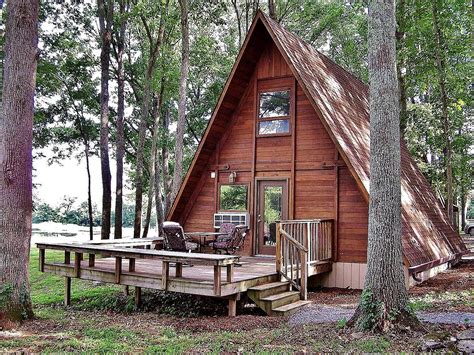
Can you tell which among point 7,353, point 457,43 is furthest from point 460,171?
point 7,353

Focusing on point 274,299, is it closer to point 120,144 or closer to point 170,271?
point 170,271

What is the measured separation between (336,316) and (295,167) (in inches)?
193

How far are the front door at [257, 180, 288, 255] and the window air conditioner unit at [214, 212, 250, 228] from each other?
339 mm

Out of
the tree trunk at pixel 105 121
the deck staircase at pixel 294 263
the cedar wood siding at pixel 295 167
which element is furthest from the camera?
the tree trunk at pixel 105 121

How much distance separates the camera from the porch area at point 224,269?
7066 millimetres

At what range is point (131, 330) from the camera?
20.9 ft

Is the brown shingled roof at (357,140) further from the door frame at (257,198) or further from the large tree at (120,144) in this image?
the large tree at (120,144)

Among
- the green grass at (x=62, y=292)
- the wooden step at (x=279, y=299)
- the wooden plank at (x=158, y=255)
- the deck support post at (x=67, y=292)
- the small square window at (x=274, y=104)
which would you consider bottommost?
the green grass at (x=62, y=292)

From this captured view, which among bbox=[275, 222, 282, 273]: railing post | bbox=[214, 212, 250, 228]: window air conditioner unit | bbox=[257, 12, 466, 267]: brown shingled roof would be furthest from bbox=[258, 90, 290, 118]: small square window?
bbox=[275, 222, 282, 273]: railing post

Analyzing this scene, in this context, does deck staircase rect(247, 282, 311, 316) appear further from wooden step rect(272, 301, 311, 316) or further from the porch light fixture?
the porch light fixture

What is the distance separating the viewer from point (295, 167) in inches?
438

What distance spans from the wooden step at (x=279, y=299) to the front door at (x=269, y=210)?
10.3ft

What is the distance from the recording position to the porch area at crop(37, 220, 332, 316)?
278 inches

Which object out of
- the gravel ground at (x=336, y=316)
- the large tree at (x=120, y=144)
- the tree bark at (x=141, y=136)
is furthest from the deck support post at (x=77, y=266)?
the tree bark at (x=141, y=136)
